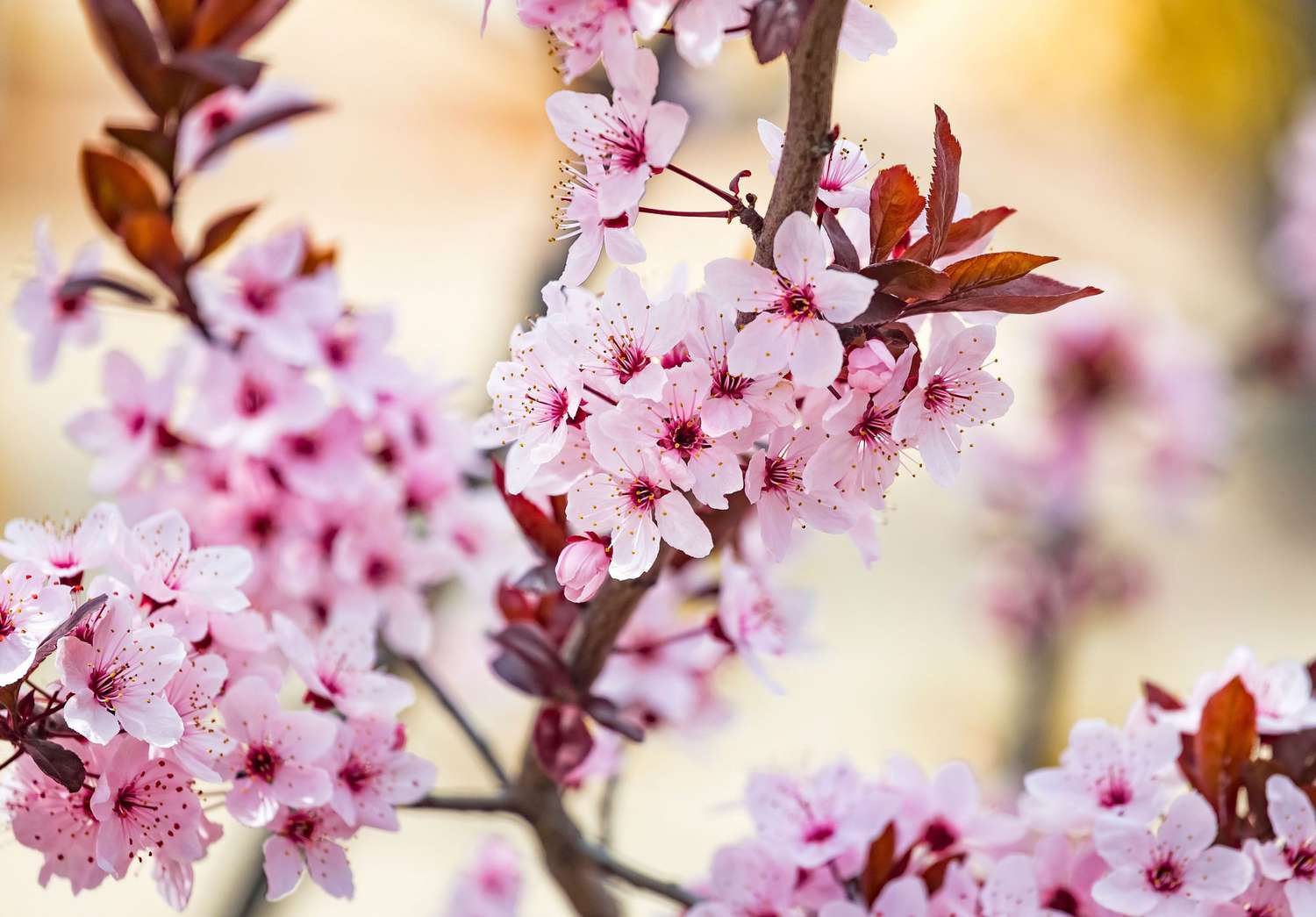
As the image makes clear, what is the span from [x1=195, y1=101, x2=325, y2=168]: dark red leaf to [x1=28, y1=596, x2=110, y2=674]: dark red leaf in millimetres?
537

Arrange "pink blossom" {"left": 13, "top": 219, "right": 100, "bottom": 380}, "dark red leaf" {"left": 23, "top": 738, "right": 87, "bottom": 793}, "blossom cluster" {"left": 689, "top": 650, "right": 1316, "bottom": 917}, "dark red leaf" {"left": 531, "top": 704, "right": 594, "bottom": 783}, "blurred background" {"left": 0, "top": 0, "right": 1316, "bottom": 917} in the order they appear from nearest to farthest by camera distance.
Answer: "dark red leaf" {"left": 23, "top": 738, "right": 87, "bottom": 793} → "blossom cluster" {"left": 689, "top": 650, "right": 1316, "bottom": 917} → "dark red leaf" {"left": 531, "top": 704, "right": 594, "bottom": 783} → "pink blossom" {"left": 13, "top": 219, "right": 100, "bottom": 380} → "blurred background" {"left": 0, "top": 0, "right": 1316, "bottom": 917}

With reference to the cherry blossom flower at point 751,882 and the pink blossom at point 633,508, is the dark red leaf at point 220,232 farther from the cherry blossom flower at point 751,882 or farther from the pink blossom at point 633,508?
the cherry blossom flower at point 751,882

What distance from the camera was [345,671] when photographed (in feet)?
2.64

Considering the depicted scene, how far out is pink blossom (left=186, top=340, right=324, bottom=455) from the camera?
1.03 m

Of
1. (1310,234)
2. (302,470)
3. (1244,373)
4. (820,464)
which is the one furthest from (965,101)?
(820,464)

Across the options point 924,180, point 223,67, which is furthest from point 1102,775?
point 924,180

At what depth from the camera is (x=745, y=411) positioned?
63 centimetres

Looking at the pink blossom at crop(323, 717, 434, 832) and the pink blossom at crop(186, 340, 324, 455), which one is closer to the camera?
the pink blossom at crop(323, 717, 434, 832)

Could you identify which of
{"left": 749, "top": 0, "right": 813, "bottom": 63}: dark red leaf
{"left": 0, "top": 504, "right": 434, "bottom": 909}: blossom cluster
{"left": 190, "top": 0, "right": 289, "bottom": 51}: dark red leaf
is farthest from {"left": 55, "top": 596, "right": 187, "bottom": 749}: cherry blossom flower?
{"left": 190, "top": 0, "right": 289, "bottom": 51}: dark red leaf

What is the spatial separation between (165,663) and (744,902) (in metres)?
0.41

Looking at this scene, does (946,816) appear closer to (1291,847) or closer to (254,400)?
(1291,847)

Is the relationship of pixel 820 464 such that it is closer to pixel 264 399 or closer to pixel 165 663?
pixel 165 663

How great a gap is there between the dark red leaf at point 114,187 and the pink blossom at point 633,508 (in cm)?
58

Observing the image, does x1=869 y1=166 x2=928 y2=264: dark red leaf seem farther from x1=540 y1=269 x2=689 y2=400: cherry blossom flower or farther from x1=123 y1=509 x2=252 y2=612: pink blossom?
x1=123 y1=509 x2=252 y2=612: pink blossom
